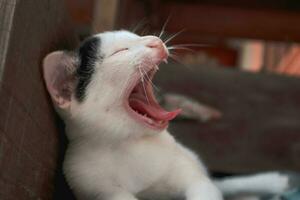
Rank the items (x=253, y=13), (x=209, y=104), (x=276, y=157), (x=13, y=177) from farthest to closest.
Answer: (x=253, y=13), (x=209, y=104), (x=276, y=157), (x=13, y=177)

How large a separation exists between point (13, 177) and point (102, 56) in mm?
487

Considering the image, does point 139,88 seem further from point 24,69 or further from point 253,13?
point 253,13

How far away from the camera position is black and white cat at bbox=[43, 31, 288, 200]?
4.25ft

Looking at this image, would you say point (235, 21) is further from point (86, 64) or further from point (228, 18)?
point (86, 64)

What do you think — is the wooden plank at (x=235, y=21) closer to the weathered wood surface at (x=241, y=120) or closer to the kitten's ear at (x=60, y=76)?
the weathered wood surface at (x=241, y=120)

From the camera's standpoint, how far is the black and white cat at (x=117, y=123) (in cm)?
130

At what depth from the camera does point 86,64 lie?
1.34 metres

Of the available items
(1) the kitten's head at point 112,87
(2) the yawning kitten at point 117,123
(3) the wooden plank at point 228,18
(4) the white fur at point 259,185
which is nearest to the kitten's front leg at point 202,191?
(2) the yawning kitten at point 117,123

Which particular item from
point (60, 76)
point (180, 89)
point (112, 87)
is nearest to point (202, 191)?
point (112, 87)

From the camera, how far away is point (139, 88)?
1.38m

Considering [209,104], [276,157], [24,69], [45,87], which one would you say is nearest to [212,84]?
[209,104]

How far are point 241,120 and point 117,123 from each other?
1318mm

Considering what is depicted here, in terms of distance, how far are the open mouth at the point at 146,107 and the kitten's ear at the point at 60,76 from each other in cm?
16

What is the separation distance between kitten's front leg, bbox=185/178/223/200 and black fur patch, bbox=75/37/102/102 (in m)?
0.36
